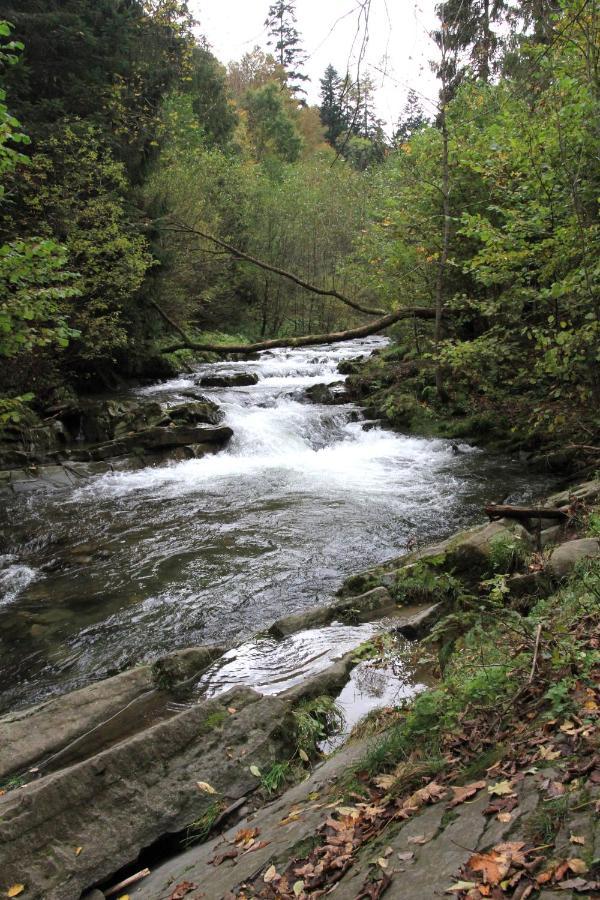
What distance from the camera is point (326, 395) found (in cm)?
1775

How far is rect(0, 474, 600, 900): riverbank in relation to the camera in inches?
85.3

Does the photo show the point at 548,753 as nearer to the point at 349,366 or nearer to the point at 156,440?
the point at 156,440

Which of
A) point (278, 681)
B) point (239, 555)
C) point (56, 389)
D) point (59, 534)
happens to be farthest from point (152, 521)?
point (56, 389)

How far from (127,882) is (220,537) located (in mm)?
6140

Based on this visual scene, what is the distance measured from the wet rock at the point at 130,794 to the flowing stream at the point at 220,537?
1.23 meters

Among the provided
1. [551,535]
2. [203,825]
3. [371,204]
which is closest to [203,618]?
[203,825]

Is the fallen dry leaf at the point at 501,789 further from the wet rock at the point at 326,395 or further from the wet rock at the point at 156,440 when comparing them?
the wet rock at the point at 326,395

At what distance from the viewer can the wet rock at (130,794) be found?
2.96 m

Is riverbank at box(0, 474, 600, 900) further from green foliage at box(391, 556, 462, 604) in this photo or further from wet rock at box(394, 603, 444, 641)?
green foliage at box(391, 556, 462, 604)

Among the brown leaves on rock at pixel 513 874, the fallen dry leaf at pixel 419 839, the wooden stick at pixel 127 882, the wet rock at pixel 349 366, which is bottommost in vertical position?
the wooden stick at pixel 127 882

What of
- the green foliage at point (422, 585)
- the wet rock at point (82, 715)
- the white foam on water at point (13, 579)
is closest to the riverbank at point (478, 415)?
the green foliage at point (422, 585)

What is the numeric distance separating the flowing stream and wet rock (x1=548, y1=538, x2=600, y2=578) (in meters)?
2.57

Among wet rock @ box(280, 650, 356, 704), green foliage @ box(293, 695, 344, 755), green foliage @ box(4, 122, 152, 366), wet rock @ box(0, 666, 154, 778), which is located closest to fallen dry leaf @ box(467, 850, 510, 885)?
green foliage @ box(293, 695, 344, 755)

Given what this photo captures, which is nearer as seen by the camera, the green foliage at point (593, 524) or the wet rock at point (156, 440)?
the green foliage at point (593, 524)
